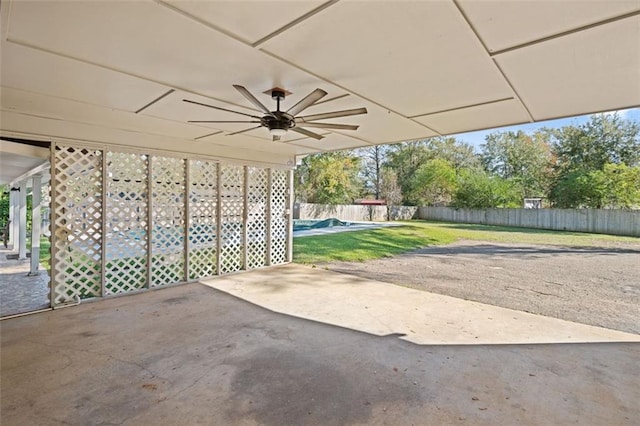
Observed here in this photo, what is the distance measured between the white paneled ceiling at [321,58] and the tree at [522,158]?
22760 mm

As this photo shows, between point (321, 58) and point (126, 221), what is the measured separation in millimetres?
3684

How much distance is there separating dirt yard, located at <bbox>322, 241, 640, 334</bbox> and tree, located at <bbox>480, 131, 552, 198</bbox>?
1659 cm

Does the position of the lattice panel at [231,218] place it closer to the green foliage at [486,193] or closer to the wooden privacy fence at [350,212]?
the wooden privacy fence at [350,212]

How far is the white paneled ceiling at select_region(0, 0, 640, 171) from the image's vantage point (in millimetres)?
→ 1682

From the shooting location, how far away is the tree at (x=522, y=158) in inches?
943

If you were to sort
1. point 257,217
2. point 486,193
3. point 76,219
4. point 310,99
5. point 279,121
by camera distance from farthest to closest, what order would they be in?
point 486,193 < point 257,217 < point 76,219 < point 279,121 < point 310,99

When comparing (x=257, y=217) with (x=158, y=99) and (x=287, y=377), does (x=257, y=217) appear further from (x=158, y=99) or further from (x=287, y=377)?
(x=287, y=377)

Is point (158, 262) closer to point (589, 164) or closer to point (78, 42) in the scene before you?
point (78, 42)

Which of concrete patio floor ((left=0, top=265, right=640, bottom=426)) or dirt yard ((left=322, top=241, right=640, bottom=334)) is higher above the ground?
dirt yard ((left=322, top=241, right=640, bottom=334))

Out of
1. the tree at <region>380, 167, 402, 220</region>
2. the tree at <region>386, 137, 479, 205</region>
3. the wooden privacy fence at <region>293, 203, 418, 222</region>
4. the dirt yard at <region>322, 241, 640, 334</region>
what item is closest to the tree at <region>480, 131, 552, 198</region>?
the tree at <region>386, 137, 479, 205</region>

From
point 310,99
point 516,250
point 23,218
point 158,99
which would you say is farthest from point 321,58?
point 516,250

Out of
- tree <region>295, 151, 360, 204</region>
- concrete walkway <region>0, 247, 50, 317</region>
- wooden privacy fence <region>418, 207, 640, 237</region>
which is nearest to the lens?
concrete walkway <region>0, 247, 50, 317</region>

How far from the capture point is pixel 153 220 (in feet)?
15.1

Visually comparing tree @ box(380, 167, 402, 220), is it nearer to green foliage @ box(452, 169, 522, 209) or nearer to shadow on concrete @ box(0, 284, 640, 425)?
green foliage @ box(452, 169, 522, 209)
